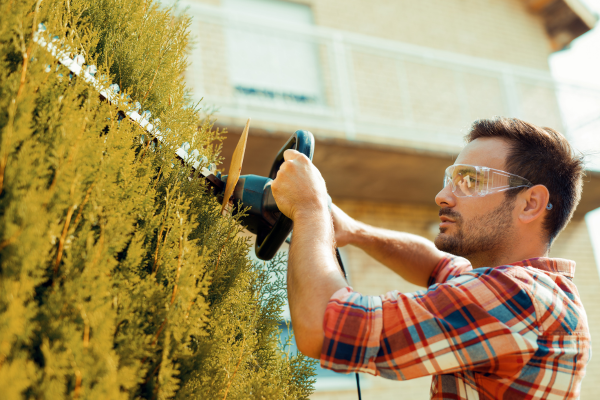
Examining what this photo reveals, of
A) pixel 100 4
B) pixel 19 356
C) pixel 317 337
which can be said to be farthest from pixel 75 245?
pixel 100 4

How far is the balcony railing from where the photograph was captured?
6.84m

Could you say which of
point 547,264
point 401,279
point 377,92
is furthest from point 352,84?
point 547,264

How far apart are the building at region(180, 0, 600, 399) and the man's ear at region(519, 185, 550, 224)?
14.0ft

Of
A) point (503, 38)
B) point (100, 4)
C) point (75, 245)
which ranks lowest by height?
point (75, 245)

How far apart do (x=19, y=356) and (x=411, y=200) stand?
772 centimetres

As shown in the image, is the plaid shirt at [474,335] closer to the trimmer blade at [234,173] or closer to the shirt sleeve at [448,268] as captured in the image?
the trimmer blade at [234,173]

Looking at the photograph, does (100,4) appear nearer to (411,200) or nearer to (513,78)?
(411,200)

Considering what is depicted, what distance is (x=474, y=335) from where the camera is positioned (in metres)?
1.39

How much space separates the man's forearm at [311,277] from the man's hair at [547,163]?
0.92m

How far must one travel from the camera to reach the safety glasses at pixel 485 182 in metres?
2.03

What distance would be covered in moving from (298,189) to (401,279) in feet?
20.9

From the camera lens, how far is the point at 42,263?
96 centimetres

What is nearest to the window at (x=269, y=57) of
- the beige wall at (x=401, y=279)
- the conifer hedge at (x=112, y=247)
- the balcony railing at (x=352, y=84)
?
the balcony railing at (x=352, y=84)

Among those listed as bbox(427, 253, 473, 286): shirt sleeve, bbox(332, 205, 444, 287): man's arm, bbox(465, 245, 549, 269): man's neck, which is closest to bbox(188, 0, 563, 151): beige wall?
bbox(332, 205, 444, 287): man's arm
